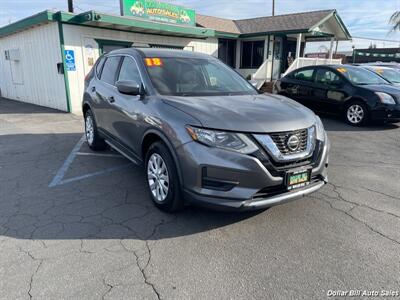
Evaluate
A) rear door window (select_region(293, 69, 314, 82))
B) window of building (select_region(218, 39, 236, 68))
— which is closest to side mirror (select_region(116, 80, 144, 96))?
rear door window (select_region(293, 69, 314, 82))

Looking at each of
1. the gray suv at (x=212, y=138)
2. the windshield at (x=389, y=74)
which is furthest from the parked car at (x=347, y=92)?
the gray suv at (x=212, y=138)

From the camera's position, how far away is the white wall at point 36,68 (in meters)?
11.0

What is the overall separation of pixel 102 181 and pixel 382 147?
5643 mm

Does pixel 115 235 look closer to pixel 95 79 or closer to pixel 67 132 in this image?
pixel 95 79

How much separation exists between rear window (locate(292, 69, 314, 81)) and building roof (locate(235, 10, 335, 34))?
8.15m

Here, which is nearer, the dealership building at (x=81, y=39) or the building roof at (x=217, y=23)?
the dealership building at (x=81, y=39)

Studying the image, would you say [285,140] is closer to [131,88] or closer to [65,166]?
[131,88]

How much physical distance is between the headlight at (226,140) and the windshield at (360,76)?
714 cm

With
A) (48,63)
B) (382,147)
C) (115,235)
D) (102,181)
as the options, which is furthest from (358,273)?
(48,63)

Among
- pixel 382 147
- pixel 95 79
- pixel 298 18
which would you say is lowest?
pixel 382 147

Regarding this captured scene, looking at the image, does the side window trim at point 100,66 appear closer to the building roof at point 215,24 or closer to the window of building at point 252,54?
the building roof at point 215,24

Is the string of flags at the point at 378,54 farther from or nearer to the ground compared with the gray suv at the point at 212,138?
farther from the ground

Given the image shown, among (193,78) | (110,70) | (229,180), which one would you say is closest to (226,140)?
(229,180)

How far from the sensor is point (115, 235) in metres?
3.25
